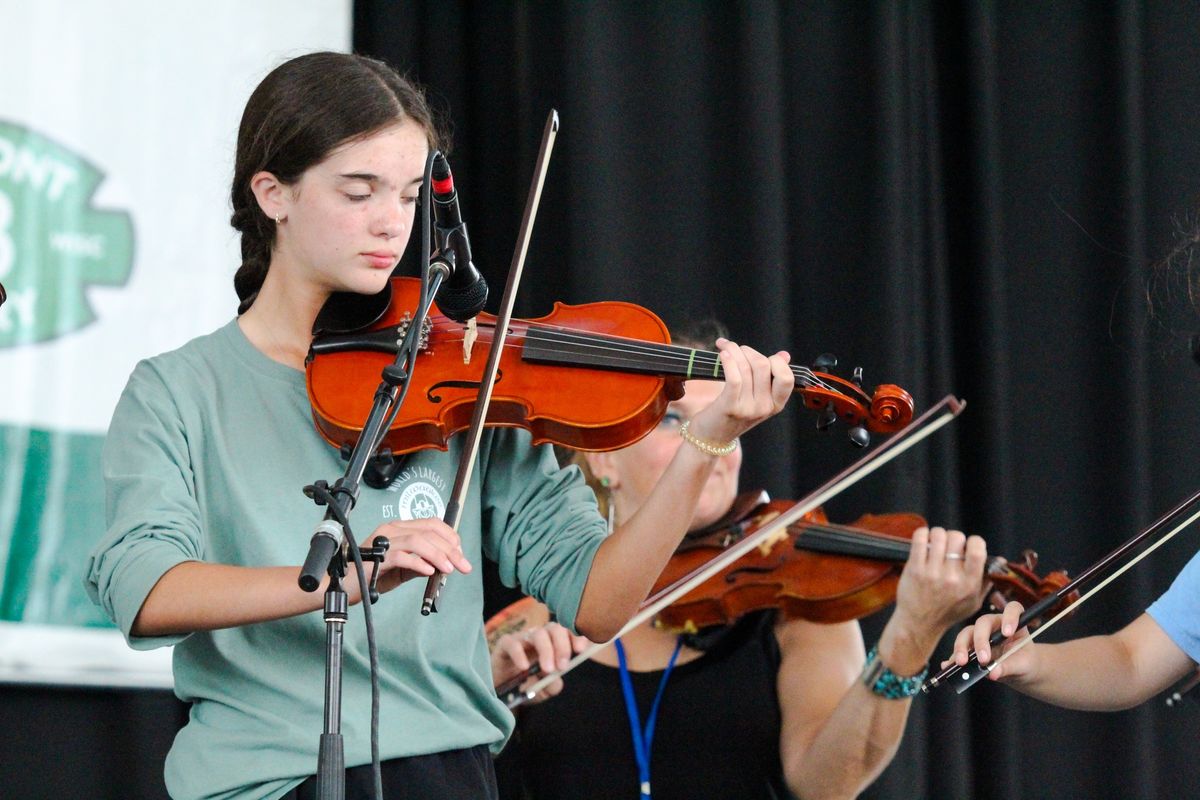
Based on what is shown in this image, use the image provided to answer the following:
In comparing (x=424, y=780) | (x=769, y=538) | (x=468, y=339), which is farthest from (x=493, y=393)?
(x=769, y=538)

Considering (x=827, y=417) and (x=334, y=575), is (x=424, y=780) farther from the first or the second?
(x=827, y=417)

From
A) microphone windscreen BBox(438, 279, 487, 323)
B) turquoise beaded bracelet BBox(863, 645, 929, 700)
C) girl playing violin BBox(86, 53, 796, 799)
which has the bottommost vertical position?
turquoise beaded bracelet BBox(863, 645, 929, 700)

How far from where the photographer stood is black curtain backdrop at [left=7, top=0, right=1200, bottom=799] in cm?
251

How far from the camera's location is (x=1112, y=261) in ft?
8.39

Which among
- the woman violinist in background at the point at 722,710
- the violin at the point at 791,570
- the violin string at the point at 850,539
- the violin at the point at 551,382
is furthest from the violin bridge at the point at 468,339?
the violin string at the point at 850,539

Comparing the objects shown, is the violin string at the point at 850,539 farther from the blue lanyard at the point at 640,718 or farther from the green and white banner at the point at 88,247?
the green and white banner at the point at 88,247

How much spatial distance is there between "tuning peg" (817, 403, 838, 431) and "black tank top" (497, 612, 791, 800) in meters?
0.68

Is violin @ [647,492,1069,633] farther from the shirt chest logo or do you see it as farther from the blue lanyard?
the shirt chest logo

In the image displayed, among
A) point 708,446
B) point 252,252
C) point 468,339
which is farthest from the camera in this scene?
point 252,252

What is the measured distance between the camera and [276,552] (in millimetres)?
1308

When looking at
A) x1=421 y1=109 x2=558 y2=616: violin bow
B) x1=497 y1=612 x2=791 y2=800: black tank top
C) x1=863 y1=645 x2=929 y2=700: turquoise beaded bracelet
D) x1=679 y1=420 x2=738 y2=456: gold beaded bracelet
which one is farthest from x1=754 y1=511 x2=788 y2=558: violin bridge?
x1=421 y1=109 x2=558 y2=616: violin bow

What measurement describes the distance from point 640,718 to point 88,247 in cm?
117

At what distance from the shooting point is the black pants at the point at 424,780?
1.24 metres

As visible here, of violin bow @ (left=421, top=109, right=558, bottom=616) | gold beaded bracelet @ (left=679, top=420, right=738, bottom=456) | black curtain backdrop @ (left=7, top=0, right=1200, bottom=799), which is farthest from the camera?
black curtain backdrop @ (left=7, top=0, right=1200, bottom=799)
